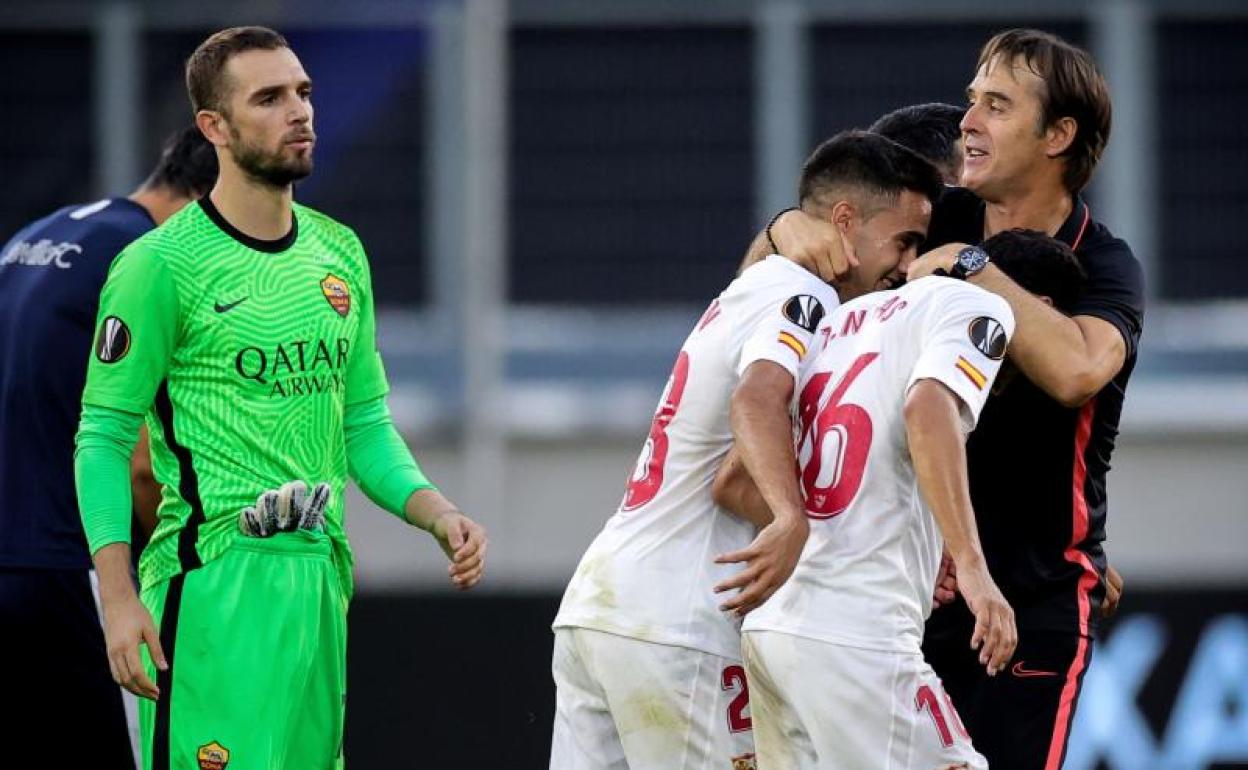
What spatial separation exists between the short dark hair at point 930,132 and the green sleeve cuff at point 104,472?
193 centimetres

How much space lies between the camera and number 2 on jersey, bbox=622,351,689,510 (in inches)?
178

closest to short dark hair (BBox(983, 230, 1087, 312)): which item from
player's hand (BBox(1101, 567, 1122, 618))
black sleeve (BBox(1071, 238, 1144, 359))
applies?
black sleeve (BBox(1071, 238, 1144, 359))

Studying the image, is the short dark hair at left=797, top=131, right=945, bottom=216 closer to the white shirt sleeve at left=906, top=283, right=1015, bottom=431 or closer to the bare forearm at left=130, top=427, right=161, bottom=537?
the white shirt sleeve at left=906, top=283, right=1015, bottom=431

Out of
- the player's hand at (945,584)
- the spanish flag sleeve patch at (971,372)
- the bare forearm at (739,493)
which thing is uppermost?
the spanish flag sleeve patch at (971,372)

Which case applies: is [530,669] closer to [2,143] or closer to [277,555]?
[277,555]

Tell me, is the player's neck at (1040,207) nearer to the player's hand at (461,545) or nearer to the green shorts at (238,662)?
the player's hand at (461,545)

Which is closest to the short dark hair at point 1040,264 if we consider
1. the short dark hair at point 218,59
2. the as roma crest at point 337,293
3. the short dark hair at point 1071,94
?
the short dark hair at point 1071,94

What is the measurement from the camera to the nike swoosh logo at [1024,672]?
4.61 meters

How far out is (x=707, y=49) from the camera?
593 inches

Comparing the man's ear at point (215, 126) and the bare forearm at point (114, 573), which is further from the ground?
the man's ear at point (215, 126)

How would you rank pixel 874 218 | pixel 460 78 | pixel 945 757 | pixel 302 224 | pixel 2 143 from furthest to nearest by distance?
pixel 2 143, pixel 460 78, pixel 302 224, pixel 874 218, pixel 945 757

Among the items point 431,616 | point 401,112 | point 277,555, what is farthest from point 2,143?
point 277,555

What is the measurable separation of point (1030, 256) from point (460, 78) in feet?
31.4

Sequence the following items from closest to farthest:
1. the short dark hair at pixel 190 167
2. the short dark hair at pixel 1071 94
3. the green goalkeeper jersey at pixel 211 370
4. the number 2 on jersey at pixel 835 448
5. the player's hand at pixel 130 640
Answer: the number 2 on jersey at pixel 835 448, the player's hand at pixel 130 640, the green goalkeeper jersey at pixel 211 370, the short dark hair at pixel 1071 94, the short dark hair at pixel 190 167
